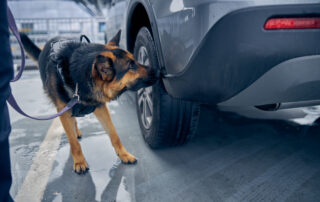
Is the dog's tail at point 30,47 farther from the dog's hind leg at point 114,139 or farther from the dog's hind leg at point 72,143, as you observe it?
the dog's hind leg at point 114,139

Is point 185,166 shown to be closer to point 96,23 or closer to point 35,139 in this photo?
point 35,139

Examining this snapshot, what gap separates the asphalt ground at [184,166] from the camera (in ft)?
5.57

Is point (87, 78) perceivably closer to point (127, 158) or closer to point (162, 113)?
point (162, 113)

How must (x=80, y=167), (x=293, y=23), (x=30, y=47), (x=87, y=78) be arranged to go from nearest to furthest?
1. (x=293, y=23)
2. (x=87, y=78)
3. (x=80, y=167)
4. (x=30, y=47)

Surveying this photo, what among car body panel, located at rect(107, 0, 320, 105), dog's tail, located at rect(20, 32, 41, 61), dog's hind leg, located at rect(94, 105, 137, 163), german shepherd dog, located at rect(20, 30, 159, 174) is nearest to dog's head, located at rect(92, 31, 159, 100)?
german shepherd dog, located at rect(20, 30, 159, 174)

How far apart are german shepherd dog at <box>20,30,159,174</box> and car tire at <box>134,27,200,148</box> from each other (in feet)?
0.45

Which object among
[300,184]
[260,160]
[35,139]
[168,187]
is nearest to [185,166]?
[168,187]

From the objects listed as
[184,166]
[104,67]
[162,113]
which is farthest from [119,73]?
[184,166]

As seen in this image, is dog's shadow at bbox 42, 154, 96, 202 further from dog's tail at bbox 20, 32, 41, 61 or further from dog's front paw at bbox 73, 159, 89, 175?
dog's tail at bbox 20, 32, 41, 61

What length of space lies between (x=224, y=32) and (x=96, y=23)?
29.6 ft

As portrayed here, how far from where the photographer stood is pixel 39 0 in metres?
18.1

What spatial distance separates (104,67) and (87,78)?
19 centimetres

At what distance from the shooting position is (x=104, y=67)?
6.13 ft

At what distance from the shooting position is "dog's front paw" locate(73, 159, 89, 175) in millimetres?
2008
